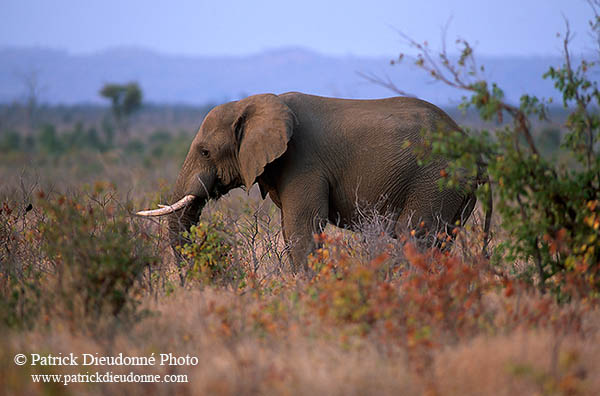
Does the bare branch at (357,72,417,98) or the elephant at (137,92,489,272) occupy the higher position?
the bare branch at (357,72,417,98)

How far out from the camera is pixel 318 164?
748 centimetres

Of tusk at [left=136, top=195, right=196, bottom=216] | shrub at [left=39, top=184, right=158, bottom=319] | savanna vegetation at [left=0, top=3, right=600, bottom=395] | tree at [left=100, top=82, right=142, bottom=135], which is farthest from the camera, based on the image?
tree at [left=100, top=82, right=142, bottom=135]

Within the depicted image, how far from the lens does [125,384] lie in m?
4.37

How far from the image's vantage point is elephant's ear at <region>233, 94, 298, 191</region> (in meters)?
7.23

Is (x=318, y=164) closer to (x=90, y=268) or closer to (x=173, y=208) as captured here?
(x=173, y=208)

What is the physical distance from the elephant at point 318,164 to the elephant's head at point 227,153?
0.04 ft

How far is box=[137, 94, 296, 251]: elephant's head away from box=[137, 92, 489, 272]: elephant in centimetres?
1

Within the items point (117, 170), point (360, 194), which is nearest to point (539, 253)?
point (360, 194)

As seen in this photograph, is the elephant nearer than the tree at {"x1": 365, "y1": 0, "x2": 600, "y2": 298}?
No

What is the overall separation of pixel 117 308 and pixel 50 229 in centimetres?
116

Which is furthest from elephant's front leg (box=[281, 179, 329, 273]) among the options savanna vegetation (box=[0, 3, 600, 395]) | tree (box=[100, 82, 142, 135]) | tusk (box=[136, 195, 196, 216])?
tree (box=[100, 82, 142, 135])

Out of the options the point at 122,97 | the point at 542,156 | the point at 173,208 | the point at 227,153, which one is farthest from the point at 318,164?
the point at 122,97

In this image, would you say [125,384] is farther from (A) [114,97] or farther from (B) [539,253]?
(A) [114,97]

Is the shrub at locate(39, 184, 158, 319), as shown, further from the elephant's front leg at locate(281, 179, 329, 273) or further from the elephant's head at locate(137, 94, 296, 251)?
the elephant's front leg at locate(281, 179, 329, 273)
